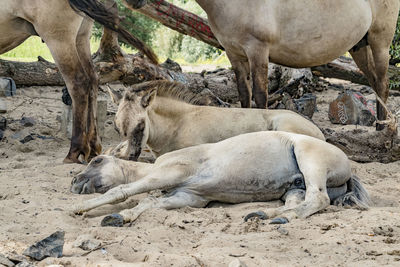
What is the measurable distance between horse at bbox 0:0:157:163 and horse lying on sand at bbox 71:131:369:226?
4.75ft

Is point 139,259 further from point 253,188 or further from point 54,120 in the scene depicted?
point 54,120

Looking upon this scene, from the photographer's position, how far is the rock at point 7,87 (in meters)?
7.86

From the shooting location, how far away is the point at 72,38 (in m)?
5.48

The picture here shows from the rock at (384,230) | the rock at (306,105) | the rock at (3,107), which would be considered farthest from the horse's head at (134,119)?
the rock at (306,105)

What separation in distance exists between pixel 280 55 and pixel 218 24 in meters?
0.76

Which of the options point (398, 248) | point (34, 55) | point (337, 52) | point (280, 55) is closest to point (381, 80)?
point (337, 52)

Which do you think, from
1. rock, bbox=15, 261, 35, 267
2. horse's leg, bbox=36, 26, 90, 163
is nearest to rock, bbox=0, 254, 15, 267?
rock, bbox=15, 261, 35, 267

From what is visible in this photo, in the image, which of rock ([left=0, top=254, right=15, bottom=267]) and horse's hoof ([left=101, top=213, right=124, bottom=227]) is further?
horse's hoof ([left=101, top=213, right=124, bottom=227])

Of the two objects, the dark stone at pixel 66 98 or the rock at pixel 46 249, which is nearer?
the rock at pixel 46 249

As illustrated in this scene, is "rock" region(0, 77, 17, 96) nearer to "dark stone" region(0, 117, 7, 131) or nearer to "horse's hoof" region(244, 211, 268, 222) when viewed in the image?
"dark stone" region(0, 117, 7, 131)

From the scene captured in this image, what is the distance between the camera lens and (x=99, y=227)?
3387 mm

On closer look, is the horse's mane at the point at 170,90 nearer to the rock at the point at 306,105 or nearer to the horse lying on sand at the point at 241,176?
the horse lying on sand at the point at 241,176

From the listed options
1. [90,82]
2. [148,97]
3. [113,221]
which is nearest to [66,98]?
[90,82]

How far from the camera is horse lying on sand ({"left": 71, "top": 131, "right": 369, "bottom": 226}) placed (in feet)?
13.1
